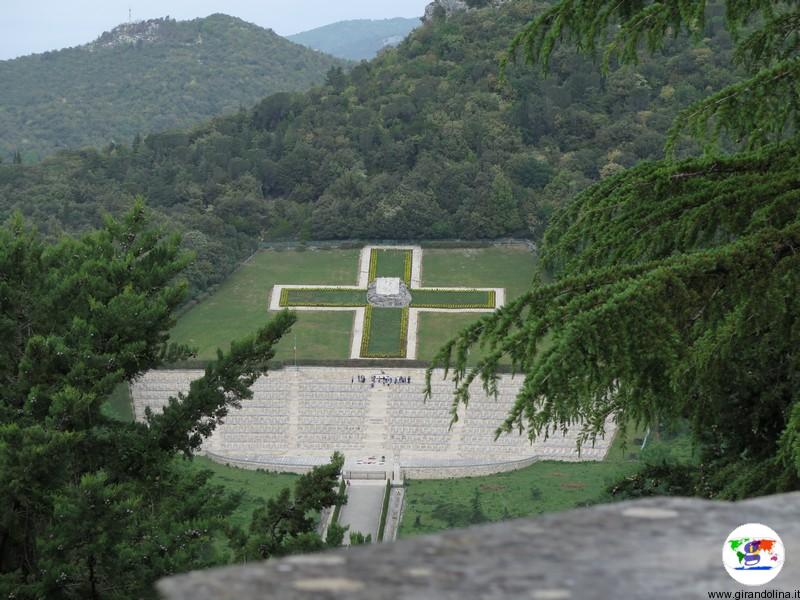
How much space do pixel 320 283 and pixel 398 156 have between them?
44.7ft

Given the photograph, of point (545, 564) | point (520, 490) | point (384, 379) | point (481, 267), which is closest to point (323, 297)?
point (481, 267)

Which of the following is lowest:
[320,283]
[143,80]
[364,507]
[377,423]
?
[364,507]

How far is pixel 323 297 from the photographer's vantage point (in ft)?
158

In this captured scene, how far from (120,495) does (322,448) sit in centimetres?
2445

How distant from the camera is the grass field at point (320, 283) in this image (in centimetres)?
4391

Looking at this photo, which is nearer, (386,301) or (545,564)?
(545,564)

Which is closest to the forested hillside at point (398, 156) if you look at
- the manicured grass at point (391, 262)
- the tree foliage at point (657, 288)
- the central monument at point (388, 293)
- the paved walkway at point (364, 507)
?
the manicured grass at point (391, 262)

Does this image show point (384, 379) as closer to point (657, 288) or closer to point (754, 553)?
point (657, 288)

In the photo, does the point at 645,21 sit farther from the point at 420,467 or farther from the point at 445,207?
the point at 445,207

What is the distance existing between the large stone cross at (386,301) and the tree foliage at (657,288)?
3545 cm

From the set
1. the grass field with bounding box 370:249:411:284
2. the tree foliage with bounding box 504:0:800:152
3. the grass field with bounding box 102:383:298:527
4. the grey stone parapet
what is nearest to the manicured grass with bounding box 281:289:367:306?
the grass field with bounding box 370:249:411:284

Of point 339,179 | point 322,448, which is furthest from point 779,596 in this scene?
point 339,179

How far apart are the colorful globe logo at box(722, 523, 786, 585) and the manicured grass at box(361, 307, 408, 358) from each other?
1555 inches

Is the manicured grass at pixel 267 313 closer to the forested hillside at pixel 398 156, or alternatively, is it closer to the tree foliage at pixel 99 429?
the forested hillside at pixel 398 156
